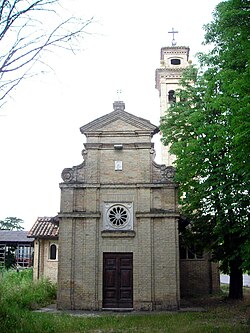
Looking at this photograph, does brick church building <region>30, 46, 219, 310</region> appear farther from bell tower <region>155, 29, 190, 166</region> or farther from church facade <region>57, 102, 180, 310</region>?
bell tower <region>155, 29, 190, 166</region>

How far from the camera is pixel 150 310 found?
18.0 m

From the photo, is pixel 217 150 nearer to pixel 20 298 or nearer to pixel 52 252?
pixel 20 298

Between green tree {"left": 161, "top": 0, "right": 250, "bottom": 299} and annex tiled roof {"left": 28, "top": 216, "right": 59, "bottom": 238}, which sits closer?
green tree {"left": 161, "top": 0, "right": 250, "bottom": 299}

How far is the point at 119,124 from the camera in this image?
20094mm

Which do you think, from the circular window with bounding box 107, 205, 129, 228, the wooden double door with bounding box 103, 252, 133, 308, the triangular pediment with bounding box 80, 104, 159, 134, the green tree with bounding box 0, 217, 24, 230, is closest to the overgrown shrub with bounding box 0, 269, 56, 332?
the wooden double door with bounding box 103, 252, 133, 308

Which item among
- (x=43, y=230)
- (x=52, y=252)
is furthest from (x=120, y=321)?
(x=43, y=230)

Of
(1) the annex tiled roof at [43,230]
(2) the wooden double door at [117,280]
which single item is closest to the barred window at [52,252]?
(1) the annex tiled roof at [43,230]

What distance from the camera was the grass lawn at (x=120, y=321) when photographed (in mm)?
12820

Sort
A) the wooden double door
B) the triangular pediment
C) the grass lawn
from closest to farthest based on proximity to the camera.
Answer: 1. the grass lawn
2. the wooden double door
3. the triangular pediment

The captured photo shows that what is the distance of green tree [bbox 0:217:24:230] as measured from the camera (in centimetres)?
7675

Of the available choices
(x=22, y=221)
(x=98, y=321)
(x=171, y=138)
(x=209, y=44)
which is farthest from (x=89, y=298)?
(x=22, y=221)

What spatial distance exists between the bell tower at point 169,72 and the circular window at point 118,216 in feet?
54.3

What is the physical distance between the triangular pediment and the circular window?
12.2 feet

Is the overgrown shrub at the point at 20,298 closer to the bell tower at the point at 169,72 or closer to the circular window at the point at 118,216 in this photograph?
the circular window at the point at 118,216
